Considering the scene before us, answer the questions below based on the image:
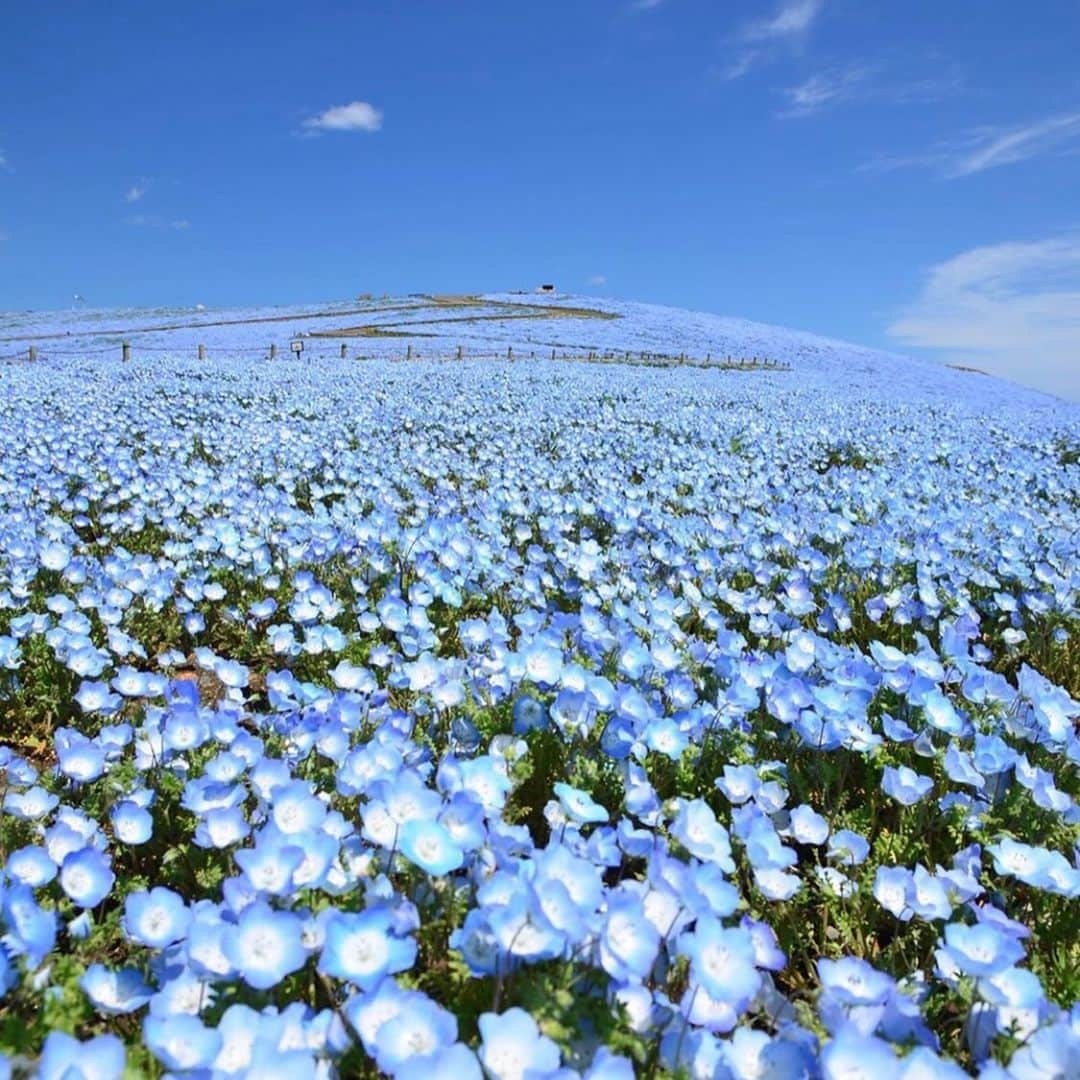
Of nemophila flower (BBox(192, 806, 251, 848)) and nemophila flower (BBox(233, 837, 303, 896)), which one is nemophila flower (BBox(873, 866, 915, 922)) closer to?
nemophila flower (BBox(233, 837, 303, 896))

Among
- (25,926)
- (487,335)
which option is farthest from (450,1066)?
(487,335)

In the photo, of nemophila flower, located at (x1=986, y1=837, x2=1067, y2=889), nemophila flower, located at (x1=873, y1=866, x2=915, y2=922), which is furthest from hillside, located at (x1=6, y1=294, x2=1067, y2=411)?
nemophila flower, located at (x1=873, y1=866, x2=915, y2=922)

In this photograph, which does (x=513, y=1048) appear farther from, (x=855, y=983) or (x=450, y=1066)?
(x=855, y=983)

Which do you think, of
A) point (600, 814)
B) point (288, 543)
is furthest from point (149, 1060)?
point (288, 543)

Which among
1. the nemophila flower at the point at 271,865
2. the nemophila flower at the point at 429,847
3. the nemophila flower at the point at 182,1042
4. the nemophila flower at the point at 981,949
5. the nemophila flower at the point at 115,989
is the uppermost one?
the nemophila flower at the point at 429,847

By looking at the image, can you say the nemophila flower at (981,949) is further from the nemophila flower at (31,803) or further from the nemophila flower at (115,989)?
the nemophila flower at (31,803)

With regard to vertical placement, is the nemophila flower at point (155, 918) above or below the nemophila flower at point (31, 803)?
above

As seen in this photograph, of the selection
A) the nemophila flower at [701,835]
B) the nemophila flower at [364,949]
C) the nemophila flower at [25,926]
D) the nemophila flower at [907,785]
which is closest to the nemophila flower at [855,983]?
the nemophila flower at [701,835]
